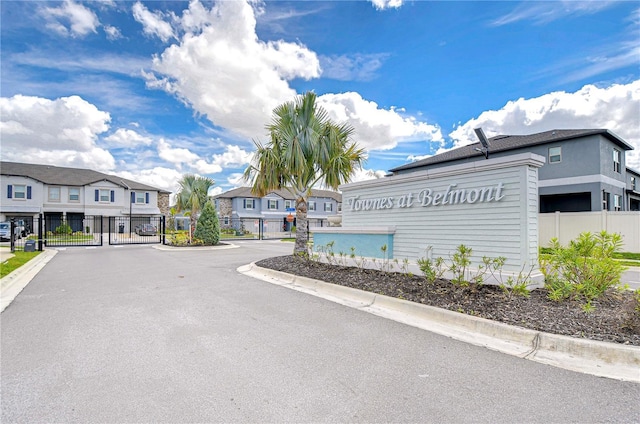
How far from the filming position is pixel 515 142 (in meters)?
23.5

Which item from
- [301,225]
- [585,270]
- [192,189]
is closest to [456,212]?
[585,270]

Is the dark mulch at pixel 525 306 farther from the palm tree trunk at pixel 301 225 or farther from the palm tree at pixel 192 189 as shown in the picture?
the palm tree at pixel 192 189

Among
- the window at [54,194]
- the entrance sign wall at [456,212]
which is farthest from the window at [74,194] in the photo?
the entrance sign wall at [456,212]

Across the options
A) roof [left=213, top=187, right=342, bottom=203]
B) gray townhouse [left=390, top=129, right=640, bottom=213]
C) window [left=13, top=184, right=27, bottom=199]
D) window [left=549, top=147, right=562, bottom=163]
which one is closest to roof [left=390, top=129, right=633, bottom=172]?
gray townhouse [left=390, top=129, right=640, bottom=213]

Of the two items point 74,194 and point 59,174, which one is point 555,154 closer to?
point 74,194

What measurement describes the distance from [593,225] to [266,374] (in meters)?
19.5

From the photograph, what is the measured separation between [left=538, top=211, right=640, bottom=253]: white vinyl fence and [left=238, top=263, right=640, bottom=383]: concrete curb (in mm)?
14706

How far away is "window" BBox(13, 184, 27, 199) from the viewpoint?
112 ft

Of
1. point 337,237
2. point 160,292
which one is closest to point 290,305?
point 160,292

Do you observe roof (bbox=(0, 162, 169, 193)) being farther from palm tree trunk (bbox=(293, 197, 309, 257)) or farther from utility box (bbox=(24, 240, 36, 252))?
palm tree trunk (bbox=(293, 197, 309, 257))

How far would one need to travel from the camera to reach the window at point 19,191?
3400 centimetres

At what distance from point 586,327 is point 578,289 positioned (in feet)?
4.73

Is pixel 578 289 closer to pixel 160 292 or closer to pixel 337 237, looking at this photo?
pixel 337 237

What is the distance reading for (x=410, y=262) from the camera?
27.8 feet
